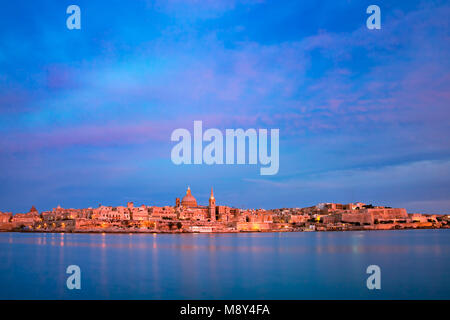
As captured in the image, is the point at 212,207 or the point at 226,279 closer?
the point at 226,279

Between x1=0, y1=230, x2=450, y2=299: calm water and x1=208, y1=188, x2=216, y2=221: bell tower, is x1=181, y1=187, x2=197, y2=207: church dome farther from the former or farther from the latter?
x1=0, y1=230, x2=450, y2=299: calm water

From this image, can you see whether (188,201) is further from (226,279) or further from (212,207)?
(226,279)

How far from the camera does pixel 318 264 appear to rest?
Result: 842 inches

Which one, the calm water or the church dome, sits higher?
the church dome

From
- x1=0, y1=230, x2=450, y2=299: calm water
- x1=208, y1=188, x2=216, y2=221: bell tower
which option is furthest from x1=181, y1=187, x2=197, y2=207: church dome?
x1=0, y1=230, x2=450, y2=299: calm water

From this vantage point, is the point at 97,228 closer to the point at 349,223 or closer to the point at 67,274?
the point at 349,223

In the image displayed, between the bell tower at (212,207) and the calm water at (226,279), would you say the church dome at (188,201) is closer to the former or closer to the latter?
the bell tower at (212,207)

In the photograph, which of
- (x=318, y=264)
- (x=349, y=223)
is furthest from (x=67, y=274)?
→ (x=349, y=223)

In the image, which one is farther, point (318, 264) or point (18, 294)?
point (318, 264)

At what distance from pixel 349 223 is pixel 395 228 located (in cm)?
1139

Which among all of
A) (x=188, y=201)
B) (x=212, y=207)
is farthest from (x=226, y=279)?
(x=188, y=201)

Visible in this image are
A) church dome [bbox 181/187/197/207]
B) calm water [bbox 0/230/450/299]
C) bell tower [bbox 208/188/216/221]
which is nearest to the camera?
calm water [bbox 0/230/450/299]

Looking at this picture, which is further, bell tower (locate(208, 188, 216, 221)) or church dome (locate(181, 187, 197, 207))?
church dome (locate(181, 187, 197, 207))
